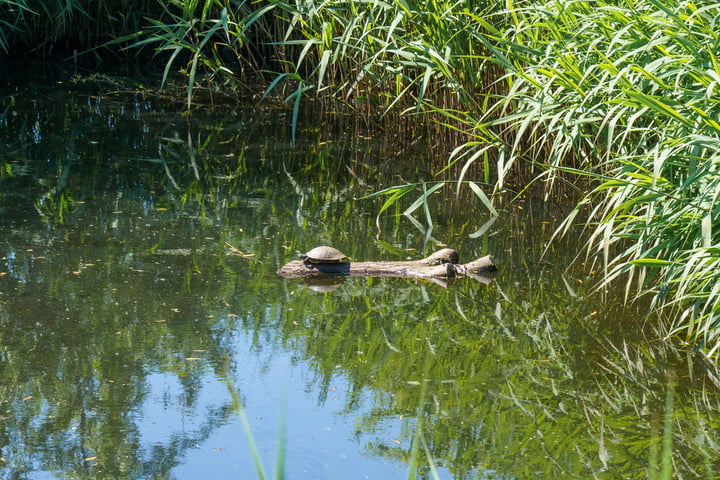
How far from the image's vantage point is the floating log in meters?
3.94

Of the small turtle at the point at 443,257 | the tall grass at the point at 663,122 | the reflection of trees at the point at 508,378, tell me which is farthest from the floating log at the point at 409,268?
the tall grass at the point at 663,122

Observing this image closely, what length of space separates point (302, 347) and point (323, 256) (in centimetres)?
73

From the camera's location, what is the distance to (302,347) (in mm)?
3230

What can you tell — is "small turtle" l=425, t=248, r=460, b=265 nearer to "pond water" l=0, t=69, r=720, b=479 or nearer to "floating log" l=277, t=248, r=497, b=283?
"floating log" l=277, t=248, r=497, b=283

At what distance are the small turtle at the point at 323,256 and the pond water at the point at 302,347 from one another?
121 millimetres

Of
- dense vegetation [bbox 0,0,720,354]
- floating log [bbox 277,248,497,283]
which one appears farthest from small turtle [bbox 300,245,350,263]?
dense vegetation [bbox 0,0,720,354]

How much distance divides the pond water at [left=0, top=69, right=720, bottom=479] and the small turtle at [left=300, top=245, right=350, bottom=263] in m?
0.12

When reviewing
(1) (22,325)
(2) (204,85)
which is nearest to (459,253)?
(1) (22,325)

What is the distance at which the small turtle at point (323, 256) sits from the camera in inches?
153

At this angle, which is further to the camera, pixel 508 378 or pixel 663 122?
pixel 663 122

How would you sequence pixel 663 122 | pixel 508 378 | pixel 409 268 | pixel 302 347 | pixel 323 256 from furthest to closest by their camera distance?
pixel 409 268 < pixel 323 256 < pixel 663 122 < pixel 302 347 < pixel 508 378

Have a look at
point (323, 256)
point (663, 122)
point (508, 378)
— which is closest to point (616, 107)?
point (663, 122)

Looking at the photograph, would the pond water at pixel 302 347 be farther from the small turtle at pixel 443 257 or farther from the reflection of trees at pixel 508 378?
the small turtle at pixel 443 257

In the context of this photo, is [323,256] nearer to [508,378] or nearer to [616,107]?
[508,378]
